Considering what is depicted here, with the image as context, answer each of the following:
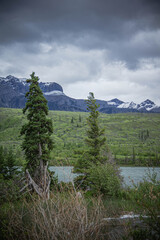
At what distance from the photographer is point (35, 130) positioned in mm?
17500

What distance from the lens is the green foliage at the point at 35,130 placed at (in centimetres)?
1728

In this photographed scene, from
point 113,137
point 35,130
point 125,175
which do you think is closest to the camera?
point 35,130

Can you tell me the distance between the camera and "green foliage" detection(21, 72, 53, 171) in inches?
680

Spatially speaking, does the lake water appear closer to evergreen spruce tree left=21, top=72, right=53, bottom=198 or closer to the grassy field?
evergreen spruce tree left=21, top=72, right=53, bottom=198

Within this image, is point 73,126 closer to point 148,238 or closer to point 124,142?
point 124,142

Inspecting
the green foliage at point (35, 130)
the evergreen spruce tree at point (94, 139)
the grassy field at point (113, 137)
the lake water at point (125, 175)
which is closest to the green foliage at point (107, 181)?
the lake water at point (125, 175)

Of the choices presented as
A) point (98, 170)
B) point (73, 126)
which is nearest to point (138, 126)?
point (73, 126)

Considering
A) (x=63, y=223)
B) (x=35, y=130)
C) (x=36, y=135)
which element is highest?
(x=35, y=130)

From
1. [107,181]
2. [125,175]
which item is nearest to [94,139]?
[107,181]

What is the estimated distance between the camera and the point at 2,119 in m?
196

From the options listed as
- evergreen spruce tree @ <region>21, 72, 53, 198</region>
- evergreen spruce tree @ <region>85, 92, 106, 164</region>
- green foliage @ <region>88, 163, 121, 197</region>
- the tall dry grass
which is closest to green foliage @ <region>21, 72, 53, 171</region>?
evergreen spruce tree @ <region>21, 72, 53, 198</region>

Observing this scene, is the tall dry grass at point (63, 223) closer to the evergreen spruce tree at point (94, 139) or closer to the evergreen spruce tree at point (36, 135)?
the evergreen spruce tree at point (36, 135)

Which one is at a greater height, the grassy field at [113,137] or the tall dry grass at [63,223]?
the tall dry grass at [63,223]

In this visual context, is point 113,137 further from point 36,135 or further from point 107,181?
point 36,135
